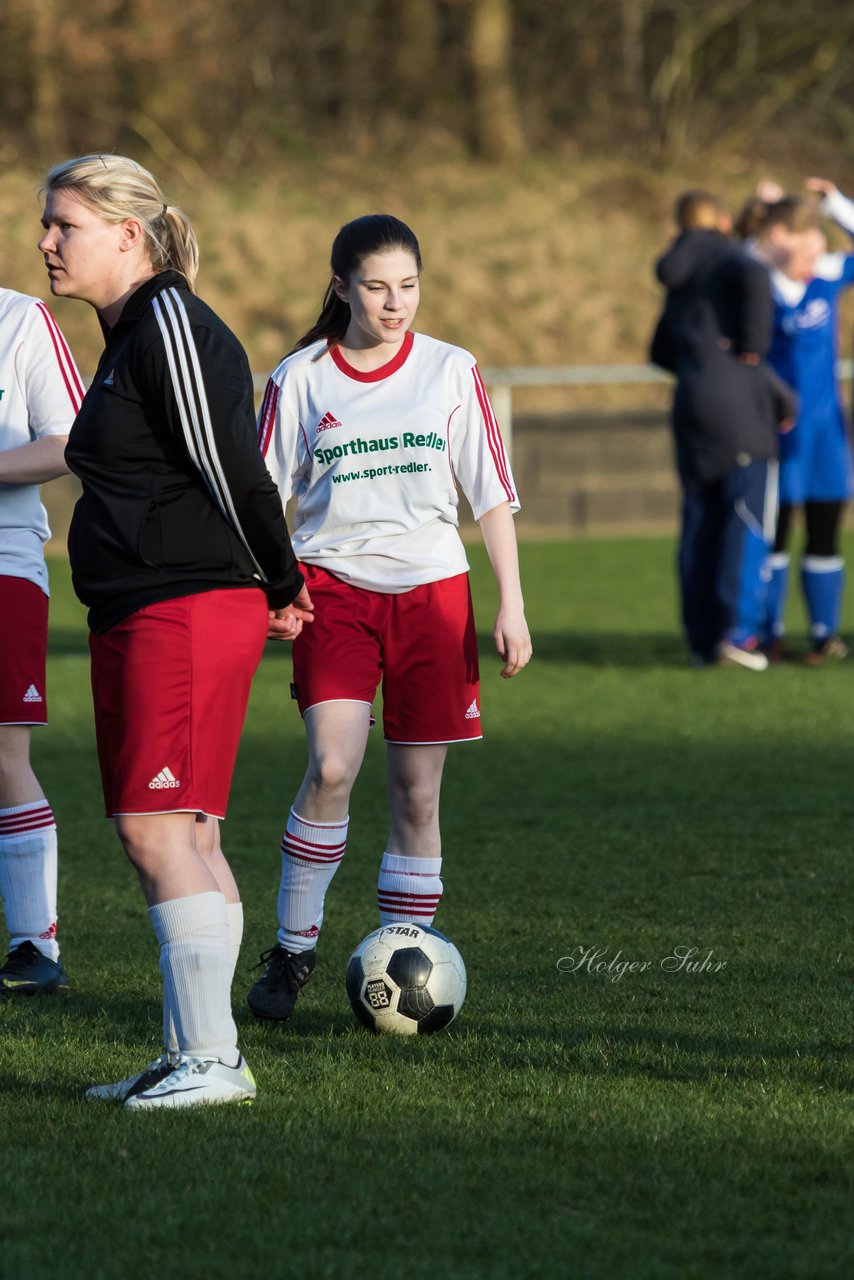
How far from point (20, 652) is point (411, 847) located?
1087 mm

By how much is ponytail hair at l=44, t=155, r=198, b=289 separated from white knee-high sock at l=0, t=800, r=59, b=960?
5.46ft

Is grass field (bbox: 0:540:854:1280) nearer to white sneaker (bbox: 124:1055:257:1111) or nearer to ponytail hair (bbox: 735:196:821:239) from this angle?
white sneaker (bbox: 124:1055:257:1111)

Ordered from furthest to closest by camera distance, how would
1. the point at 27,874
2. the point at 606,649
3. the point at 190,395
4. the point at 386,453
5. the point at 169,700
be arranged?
the point at 606,649 → the point at 27,874 → the point at 386,453 → the point at 169,700 → the point at 190,395

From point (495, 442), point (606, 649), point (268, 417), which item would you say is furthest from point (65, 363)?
point (606, 649)

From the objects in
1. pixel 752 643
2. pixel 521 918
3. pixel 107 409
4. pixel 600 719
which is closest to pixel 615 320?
pixel 752 643

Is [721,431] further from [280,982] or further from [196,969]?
[196,969]

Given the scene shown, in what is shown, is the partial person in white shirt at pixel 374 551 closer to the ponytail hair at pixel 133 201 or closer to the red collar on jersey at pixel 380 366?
the red collar on jersey at pixel 380 366

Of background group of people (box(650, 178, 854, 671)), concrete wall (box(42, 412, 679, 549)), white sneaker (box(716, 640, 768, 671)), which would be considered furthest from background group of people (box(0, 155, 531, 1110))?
concrete wall (box(42, 412, 679, 549))

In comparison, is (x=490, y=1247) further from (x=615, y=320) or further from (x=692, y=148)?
(x=692, y=148)

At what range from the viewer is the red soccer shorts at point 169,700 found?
3488 mm

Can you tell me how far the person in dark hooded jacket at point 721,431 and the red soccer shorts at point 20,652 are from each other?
20.2 ft

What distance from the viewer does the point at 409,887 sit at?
4508 millimetres

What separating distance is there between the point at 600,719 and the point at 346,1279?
20.8 feet

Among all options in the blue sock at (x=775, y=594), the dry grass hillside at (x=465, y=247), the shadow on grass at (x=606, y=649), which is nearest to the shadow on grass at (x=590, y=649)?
the shadow on grass at (x=606, y=649)
